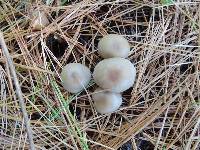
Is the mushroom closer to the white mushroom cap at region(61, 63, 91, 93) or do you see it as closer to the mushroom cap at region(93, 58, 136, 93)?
the white mushroom cap at region(61, 63, 91, 93)

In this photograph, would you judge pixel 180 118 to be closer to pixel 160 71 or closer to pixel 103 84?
pixel 160 71

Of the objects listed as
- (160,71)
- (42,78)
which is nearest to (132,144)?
(160,71)

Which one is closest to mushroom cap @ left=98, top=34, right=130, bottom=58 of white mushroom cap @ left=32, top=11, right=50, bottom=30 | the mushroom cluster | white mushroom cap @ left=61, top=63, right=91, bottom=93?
the mushroom cluster

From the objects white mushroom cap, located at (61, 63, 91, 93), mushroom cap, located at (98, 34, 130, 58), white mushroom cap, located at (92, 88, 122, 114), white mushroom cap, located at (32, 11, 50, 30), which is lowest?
white mushroom cap, located at (92, 88, 122, 114)

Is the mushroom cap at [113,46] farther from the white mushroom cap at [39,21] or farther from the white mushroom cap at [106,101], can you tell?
the white mushroom cap at [39,21]

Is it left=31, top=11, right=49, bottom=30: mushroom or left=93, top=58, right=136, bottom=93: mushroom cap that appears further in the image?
left=31, top=11, right=49, bottom=30: mushroom

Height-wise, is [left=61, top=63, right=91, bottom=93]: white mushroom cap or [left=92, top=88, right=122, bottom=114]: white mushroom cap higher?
[left=61, top=63, right=91, bottom=93]: white mushroom cap

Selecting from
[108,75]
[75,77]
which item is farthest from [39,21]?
[108,75]
